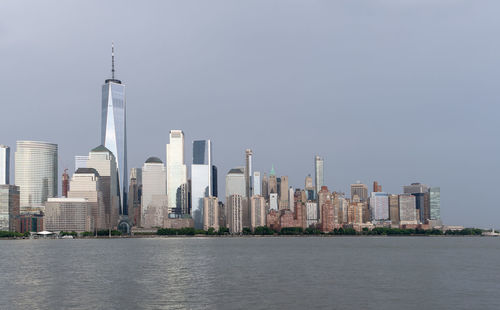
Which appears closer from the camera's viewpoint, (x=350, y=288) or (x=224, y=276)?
(x=350, y=288)

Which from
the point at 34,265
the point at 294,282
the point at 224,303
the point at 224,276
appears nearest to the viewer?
the point at 224,303

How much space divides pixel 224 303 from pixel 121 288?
19778mm

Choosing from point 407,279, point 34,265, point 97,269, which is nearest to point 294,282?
point 407,279

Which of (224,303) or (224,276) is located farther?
(224,276)

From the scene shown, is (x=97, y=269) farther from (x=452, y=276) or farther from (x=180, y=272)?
(x=452, y=276)

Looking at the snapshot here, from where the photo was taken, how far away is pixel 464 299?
71375 mm

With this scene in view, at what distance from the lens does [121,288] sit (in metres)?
80.5

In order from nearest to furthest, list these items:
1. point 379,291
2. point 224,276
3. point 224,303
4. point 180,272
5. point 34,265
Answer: point 224,303 → point 379,291 → point 224,276 → point 180,272 → point 34,265

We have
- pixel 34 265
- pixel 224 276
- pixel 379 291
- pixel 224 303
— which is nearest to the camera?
pixel 224 303

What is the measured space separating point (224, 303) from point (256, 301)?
3.88m

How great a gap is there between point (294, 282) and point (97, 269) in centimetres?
4247

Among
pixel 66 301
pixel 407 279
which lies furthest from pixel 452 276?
pixel 66 301

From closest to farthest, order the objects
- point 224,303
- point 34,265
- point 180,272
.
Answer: point 224,303 < point 180,272 < point 34,265

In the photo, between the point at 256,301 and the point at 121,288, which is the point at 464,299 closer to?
the point at 256,301
